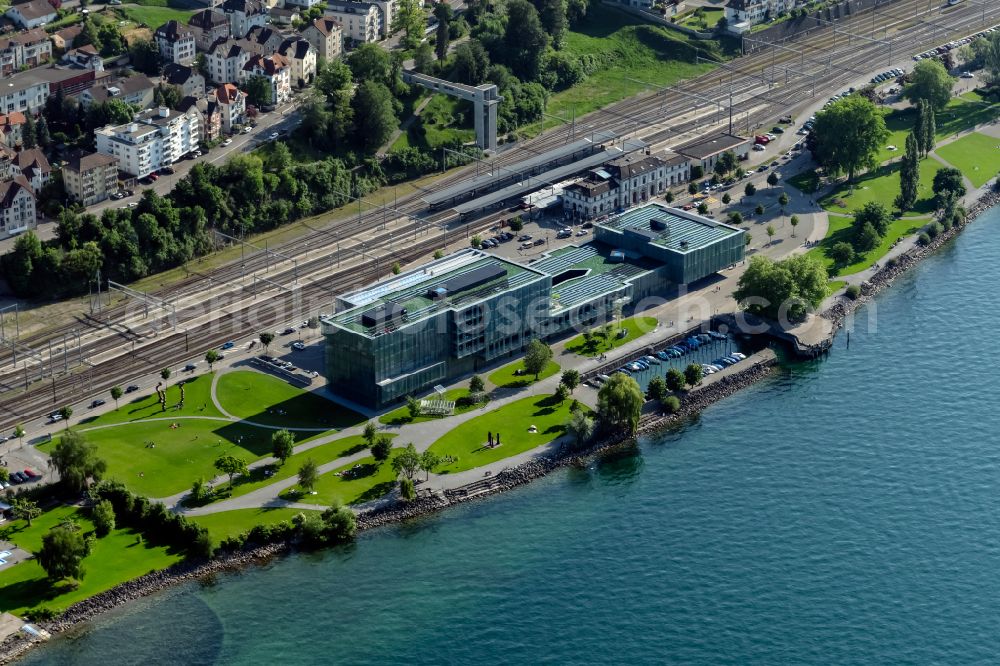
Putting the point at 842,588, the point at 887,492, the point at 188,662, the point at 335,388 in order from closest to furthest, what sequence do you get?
the point at 188,662
the point at 842,588
the point at 887,492
the point at 335,388

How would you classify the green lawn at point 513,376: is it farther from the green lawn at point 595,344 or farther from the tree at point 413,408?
the tree at point 413,408

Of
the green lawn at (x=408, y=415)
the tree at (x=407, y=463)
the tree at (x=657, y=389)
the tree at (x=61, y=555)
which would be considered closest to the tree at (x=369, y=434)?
the green lawn at (x=408, y=415)

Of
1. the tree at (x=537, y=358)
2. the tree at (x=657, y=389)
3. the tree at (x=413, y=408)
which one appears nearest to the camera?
the tree at (x=413, y=408)

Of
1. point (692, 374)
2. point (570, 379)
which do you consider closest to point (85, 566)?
point (570, 379)

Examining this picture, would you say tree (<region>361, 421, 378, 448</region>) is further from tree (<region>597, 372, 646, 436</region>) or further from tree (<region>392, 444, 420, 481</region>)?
tree (<region>597, 372, 646, 436</region>)

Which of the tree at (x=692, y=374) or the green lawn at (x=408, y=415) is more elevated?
the tree at (x=692, y=374)

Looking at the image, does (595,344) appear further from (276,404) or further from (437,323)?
(276,404)

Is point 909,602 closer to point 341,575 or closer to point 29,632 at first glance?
point 341,575

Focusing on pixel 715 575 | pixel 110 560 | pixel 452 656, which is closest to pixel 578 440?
pixel 715 575
